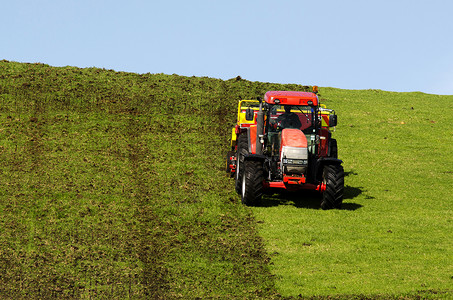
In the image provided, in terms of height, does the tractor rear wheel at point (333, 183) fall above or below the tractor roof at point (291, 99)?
below

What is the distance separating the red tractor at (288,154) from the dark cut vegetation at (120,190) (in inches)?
48.4

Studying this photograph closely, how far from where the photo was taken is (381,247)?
15547 millimetres

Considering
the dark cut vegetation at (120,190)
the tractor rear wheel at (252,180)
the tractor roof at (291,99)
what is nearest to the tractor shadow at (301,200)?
the tractor rear wheel at (252,180)

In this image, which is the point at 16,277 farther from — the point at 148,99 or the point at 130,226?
the point at 148,99

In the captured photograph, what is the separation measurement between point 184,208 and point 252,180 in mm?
2273

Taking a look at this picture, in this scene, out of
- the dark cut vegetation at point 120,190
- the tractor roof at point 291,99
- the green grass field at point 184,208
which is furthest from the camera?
the tractor roof at point 291,99

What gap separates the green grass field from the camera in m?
13.6

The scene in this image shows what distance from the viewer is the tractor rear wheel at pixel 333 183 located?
17500 millimetres

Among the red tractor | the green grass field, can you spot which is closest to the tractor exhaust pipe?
the red tractor

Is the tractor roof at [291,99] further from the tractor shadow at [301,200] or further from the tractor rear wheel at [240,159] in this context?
the tractor shadow at [301,200]

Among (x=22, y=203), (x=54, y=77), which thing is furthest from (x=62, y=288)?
(x=54, y=77)

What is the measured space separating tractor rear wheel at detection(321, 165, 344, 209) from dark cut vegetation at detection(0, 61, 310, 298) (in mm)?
2434

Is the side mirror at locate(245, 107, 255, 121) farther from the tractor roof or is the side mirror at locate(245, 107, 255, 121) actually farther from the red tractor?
the tractor roof

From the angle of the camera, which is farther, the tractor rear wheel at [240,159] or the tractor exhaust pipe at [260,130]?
the tractor rear wheel at [240,159]
